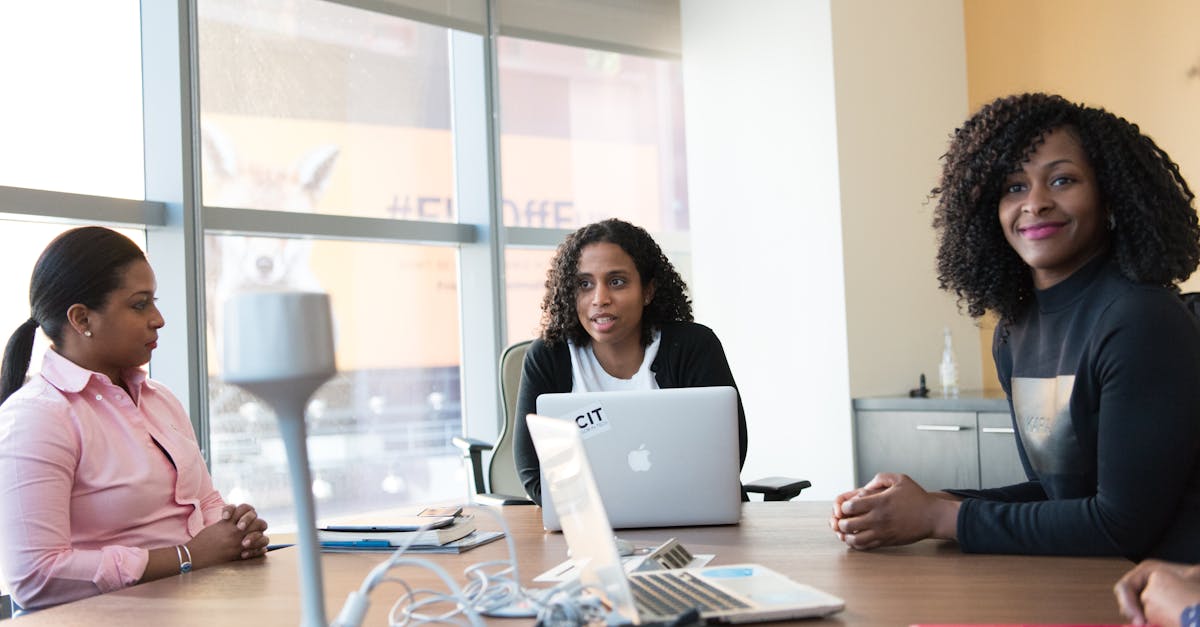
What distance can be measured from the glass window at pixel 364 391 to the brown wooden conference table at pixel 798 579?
2125 mm

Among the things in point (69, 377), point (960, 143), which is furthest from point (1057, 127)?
point (69, 377)

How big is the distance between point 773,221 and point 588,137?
46.3 inches

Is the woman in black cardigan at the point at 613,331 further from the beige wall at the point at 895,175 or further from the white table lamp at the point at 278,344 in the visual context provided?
the white table lamp at the point at 278,344

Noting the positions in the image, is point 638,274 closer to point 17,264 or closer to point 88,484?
point 88,484

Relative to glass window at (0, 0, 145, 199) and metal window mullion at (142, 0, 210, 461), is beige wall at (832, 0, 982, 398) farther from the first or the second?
glass window at (0, 0, 145, 199)

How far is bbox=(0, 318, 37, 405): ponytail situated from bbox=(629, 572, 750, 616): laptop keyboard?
1.41m

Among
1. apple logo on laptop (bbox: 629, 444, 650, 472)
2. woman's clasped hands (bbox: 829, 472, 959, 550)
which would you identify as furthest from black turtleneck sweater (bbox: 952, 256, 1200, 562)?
apple logo on laptop (bbox: 629, 444, 650, 472)

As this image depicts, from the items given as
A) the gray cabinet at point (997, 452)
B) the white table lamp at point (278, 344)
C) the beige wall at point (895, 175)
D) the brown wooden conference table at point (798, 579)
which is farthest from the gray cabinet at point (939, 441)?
the white table lamp at point (278, 344)

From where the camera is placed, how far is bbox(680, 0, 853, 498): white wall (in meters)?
4.32

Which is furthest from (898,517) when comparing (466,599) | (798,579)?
(466,599)

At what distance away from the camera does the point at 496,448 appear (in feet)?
11.5

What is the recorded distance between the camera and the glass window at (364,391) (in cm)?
406

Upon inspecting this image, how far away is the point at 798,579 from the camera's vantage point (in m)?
1.60

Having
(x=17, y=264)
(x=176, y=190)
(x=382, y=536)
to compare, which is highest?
(x=176, y=190)
